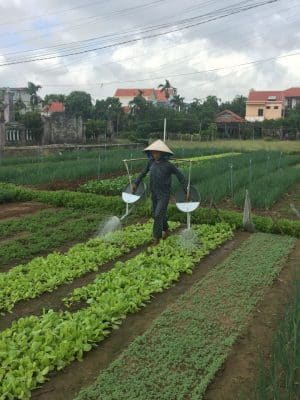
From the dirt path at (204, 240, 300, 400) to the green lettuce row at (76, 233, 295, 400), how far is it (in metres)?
0.07

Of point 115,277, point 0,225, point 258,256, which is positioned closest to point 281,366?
point 115,277

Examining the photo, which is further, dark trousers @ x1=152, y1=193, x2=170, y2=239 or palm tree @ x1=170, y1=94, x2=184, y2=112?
palm tree @ x1=170, y1=94, x2=184, y2=112

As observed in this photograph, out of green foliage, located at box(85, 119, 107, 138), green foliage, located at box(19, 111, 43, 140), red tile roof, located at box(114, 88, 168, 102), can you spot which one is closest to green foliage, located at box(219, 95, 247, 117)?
red tile roof, located at box(114, 88, 168, 102)

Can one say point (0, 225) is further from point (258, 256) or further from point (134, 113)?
point (134, 113)

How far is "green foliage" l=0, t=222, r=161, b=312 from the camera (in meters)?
4.93

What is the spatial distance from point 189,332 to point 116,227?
360cm

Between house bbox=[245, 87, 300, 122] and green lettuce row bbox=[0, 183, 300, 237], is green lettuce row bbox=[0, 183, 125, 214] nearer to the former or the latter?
green lettuce row bbox=[0, 183, 300, 237]

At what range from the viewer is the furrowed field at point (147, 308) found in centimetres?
332

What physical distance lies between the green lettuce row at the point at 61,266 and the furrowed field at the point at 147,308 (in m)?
0.02

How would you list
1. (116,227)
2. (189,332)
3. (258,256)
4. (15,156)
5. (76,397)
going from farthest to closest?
(15,156)
(116,227)
(258,256)
(189,332)
(76,397)

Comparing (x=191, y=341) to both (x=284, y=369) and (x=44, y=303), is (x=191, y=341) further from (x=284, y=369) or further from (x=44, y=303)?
(x=44, y=303)

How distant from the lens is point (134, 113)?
→ 42594 millimetres

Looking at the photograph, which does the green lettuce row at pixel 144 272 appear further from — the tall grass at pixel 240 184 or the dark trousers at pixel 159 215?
the tall grass at pixel 240 184

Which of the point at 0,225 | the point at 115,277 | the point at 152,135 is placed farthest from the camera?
the point at 152,135
